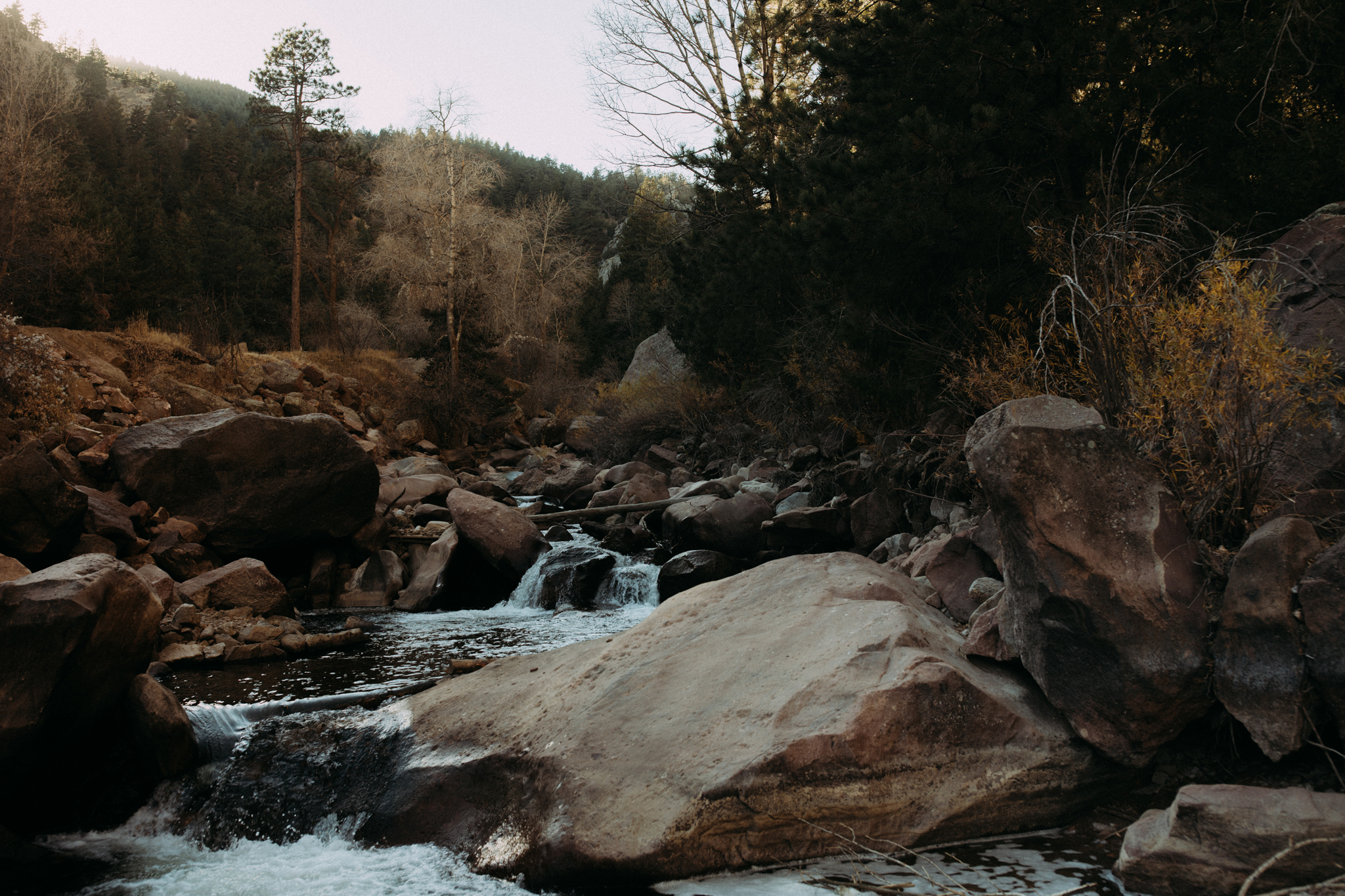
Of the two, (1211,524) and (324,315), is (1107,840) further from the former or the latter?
(324,315)

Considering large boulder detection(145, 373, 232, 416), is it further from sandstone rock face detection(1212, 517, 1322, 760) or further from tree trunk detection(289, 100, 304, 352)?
sandstone rock face detection(1212, 517, 1322, 760)

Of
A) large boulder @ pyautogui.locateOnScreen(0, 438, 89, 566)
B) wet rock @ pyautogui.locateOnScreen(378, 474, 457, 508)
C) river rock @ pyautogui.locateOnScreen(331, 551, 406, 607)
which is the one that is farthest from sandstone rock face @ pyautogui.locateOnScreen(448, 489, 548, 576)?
large boulder @ pyautogui.locateOnScreen(0, 438, 89, 566)

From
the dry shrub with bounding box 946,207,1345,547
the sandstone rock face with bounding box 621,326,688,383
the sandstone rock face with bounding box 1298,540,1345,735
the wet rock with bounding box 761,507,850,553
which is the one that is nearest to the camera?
the sandstone rock face with bounding box 1298,540,1345,735

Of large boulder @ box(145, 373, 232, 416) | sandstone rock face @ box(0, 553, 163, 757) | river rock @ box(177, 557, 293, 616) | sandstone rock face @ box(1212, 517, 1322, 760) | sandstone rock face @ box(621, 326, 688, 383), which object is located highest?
sandstone rock face @ box(621, 326, 688, 383)

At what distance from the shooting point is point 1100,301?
490cm

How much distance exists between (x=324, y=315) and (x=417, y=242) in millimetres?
4374

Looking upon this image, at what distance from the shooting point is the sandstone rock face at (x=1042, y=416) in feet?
13.2

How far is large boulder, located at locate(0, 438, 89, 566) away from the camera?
706 centimetres

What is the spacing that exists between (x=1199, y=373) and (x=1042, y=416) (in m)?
0.86

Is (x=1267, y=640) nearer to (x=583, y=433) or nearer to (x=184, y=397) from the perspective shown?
(x=184, y=397)

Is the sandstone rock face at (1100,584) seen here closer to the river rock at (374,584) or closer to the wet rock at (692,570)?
the wet rock at (692,570)

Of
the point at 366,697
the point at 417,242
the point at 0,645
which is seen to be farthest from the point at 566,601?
the point at 417,242

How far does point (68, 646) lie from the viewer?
14.3ft

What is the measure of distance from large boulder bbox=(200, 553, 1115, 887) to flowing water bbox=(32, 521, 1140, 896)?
0.35ft
